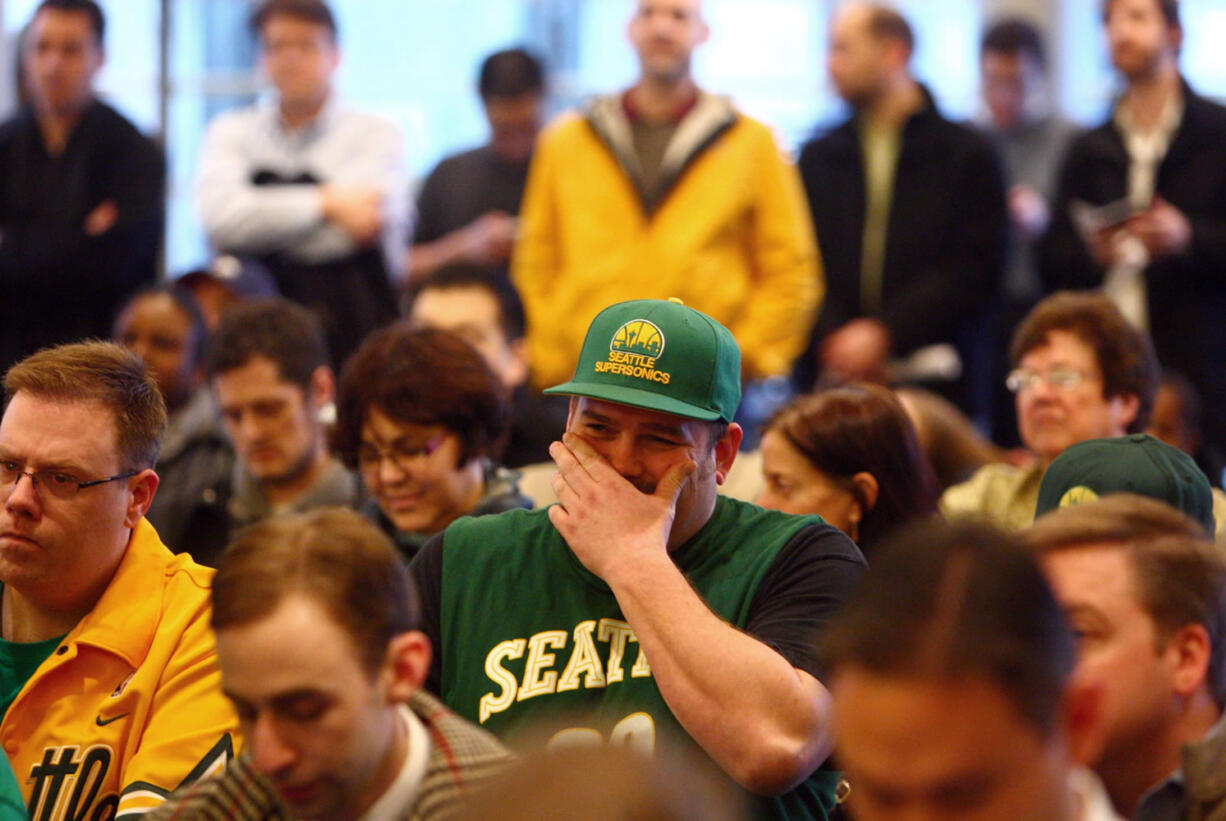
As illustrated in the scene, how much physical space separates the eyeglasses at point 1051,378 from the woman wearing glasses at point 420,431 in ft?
4.28

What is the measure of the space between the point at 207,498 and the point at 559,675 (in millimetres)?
2206

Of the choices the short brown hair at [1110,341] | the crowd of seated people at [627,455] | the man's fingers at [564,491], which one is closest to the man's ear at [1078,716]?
the crowd of seated people at [627,455]

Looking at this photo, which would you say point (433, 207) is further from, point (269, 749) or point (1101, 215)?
point (269, 749)

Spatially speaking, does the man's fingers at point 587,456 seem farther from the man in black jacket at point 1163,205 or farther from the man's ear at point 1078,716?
the man in black jacket at point 1163,205

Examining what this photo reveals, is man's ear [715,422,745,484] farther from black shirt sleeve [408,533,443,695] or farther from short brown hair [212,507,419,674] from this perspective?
short brown hair [212,507,419,674]

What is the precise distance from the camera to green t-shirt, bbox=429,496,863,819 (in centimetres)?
259

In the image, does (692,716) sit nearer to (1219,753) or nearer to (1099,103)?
(1219,753)

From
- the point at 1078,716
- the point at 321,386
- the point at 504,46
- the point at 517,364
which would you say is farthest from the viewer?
the point at 504,46

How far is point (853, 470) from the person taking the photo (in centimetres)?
333

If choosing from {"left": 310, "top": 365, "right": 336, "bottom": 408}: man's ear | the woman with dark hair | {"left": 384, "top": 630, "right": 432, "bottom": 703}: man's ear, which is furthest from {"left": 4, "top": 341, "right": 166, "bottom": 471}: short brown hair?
{"left": 310, "top": 365, "right": 336, "bottom": 408}: man's ear

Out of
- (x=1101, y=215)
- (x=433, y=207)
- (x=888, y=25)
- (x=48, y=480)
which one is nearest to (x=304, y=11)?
(x=433, y=207)

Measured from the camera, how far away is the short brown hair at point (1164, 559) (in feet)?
7.35

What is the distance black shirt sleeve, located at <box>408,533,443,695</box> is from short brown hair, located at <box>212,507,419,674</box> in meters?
0.62

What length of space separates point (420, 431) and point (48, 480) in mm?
1045
